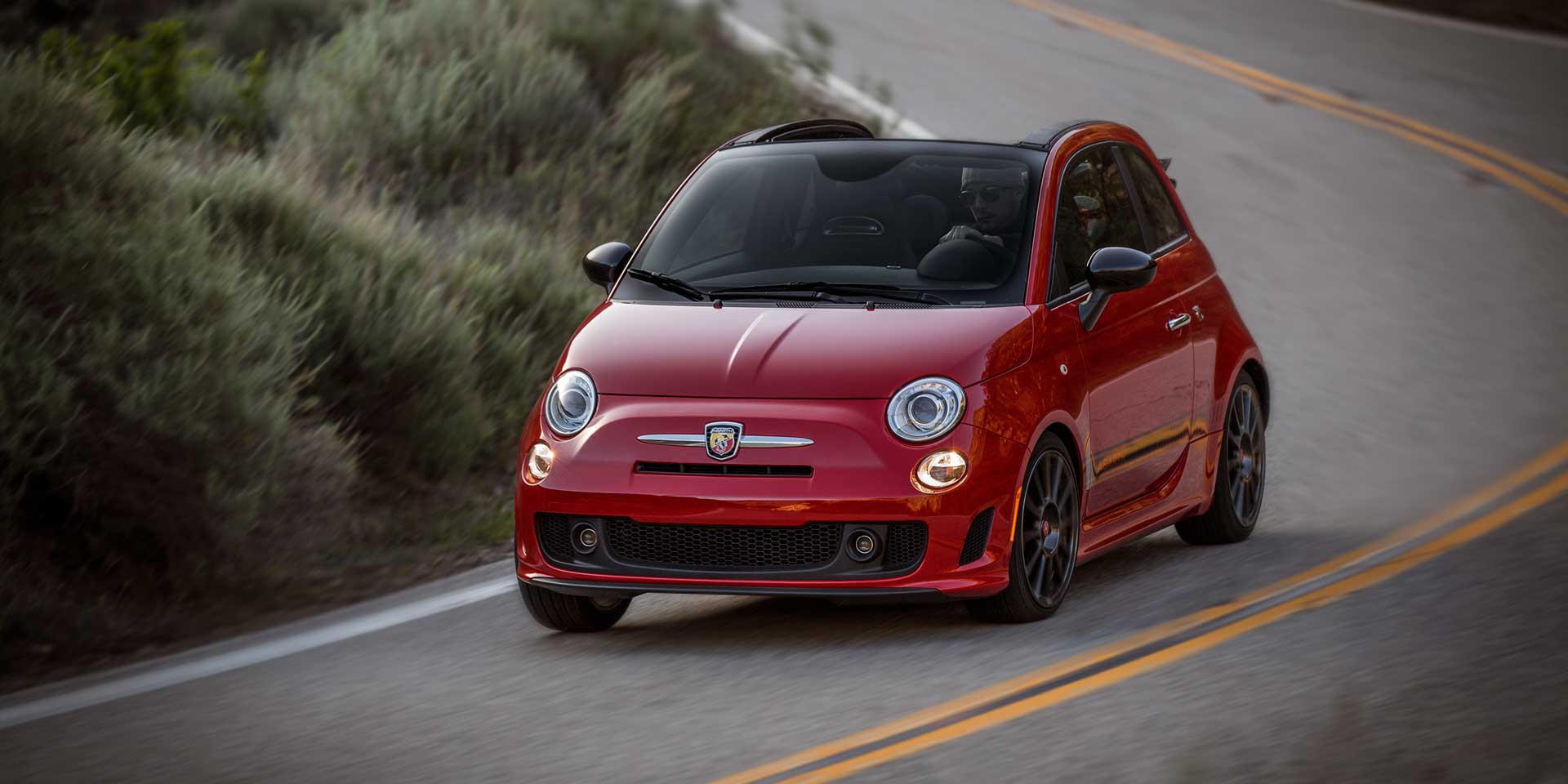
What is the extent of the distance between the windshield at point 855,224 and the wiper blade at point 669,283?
0.02 metres

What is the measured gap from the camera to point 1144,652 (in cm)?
728

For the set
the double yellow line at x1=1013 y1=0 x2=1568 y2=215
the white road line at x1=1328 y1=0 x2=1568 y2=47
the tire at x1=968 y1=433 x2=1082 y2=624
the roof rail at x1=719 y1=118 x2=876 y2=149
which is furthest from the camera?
the white road line at x1=1328 y1=0 x2=1568 y2=47

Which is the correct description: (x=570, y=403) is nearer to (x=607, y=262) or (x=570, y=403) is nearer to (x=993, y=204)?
(x=607, y=262)

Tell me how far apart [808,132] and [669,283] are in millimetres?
1436

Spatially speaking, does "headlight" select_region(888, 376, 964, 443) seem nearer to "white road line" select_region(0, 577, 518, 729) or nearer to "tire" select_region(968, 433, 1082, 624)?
"tire" select_region(968, 433, 1082, 624)

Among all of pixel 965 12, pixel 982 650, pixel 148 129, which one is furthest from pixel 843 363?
pixel 965 12

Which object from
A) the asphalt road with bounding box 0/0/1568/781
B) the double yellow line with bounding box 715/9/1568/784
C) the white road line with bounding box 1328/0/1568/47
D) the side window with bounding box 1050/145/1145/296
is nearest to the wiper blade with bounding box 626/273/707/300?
the asphalt road with bounding box 0/0/1568/781

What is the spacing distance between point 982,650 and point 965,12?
20859mm

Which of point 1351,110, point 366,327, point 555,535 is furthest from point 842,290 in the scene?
point 1351,110

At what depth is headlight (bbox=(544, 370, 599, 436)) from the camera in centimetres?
774

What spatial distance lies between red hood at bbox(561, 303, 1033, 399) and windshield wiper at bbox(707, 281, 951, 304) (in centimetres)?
10

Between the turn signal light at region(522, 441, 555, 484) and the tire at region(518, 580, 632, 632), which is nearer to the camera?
the turn signal light at region(522, 441, 555, 484)

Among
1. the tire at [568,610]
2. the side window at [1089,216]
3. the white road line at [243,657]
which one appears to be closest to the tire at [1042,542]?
the side window at [1089,216]

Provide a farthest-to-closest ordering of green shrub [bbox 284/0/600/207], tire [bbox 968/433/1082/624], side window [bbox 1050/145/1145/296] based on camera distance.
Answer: green shrub [bbox 284/0/600/207]
side window [bbox 1050/145/1145/296]
tire [bbox 968/433/1082/624]
